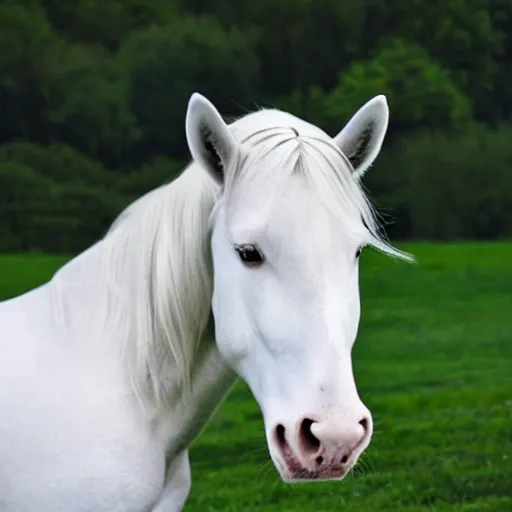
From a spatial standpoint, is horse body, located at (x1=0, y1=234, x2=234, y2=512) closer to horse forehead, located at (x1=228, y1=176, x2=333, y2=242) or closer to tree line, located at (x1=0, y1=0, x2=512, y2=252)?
horse forehead, located at (x1=228, y1=176, x2=333, y2=242)

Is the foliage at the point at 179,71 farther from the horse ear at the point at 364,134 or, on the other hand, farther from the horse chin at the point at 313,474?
the horse chin at the point at 313,474

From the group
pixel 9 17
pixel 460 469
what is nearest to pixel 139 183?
pixel 9 17

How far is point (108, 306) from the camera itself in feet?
5.89

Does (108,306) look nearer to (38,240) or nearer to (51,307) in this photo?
(51,307)

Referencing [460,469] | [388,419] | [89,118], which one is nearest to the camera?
[460,469]

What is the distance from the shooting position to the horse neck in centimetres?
175

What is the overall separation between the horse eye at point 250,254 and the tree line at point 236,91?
6.62m

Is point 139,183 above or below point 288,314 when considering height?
below

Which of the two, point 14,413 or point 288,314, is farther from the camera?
point 14,413

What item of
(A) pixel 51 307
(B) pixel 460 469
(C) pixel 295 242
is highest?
Answer: (C) pixel 295 242

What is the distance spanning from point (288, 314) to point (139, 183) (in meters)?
7.11

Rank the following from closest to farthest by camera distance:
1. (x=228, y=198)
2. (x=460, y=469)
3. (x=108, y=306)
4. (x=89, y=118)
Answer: (x=228, y=198), (x=108, y=306), (x=460, y=469), (x=89, y=118)

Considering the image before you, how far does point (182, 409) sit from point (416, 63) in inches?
322

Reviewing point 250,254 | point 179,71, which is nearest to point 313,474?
point 250,254
